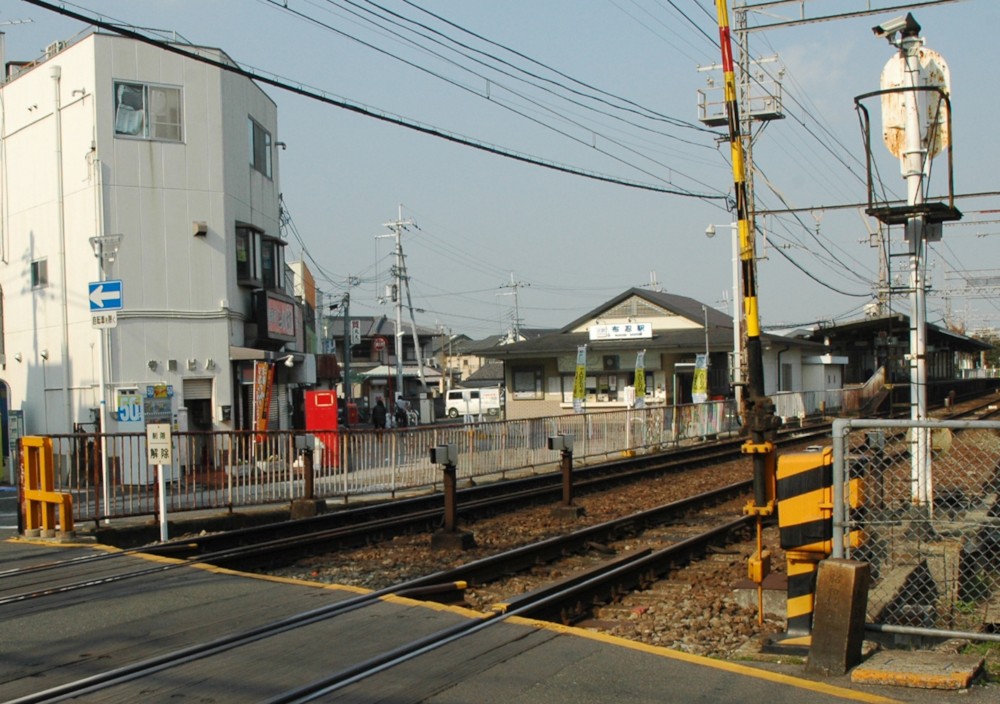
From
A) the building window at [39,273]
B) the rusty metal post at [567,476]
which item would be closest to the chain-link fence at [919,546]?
the rusty metal post at [567,476]

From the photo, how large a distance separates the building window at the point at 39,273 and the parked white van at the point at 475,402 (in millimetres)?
19286

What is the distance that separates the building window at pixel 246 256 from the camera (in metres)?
24.5

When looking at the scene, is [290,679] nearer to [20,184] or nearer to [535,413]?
[20,184]

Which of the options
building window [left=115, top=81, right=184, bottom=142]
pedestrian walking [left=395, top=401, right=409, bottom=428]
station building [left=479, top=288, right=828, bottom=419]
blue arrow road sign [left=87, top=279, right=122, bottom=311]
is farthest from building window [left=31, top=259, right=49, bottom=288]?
station building [left=479, top=288, right=828, bottom=419]

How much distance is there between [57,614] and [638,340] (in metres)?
36.2

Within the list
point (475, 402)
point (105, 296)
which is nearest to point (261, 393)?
point (105, 296)

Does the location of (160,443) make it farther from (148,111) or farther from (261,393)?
(148,111)

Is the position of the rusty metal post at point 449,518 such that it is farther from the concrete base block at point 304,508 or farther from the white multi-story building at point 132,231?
the white multi-story building at point 132,231

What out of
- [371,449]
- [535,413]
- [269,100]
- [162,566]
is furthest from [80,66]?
[535,413]

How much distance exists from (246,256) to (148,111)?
416cm

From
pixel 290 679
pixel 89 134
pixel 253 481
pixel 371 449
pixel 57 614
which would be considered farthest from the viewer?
pixel 89 134

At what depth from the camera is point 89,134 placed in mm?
22328

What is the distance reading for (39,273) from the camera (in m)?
24.1

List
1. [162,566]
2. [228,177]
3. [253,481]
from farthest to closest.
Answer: [228,177], [253,481], [162,566]
